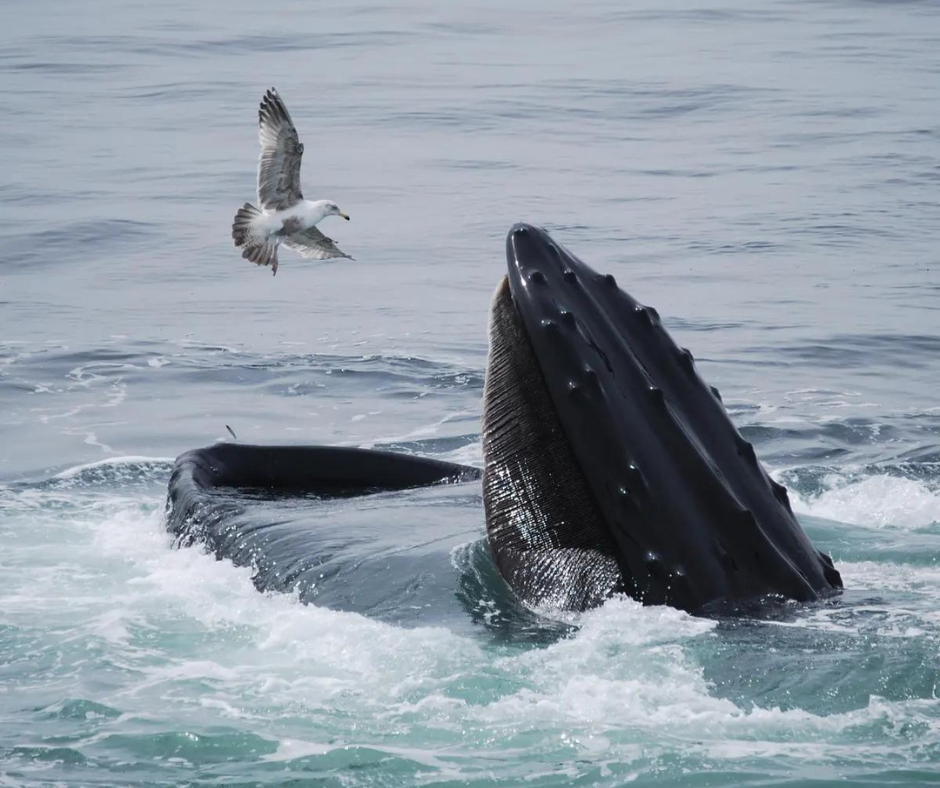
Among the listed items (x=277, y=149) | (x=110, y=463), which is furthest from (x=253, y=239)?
(x=110, y=463)

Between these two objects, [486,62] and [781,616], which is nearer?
[781,616]

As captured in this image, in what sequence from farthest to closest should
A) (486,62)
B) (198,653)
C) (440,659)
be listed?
(486,62) < (198,653) < (440,659)

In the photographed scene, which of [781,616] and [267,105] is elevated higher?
[267,105]

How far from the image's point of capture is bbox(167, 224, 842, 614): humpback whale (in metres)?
5.31

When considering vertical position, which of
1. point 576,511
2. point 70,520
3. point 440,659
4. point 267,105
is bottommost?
point 70,520

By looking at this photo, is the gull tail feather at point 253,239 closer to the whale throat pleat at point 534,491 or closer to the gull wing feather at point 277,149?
the gull wing feather at point 277,149

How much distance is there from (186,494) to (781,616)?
3068mm

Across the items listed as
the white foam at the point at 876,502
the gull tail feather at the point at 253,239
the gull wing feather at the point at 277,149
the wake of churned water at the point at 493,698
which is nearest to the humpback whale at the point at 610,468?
the wake of churned water at the point at 493,698

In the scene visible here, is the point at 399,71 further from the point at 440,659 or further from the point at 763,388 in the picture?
the point at 440,659

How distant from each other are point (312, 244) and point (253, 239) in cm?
47

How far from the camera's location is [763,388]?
1356cm

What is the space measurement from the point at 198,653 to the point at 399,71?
34.2m

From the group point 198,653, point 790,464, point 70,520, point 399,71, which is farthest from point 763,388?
point 399,71

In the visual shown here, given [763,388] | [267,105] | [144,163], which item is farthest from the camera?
[144,163]
